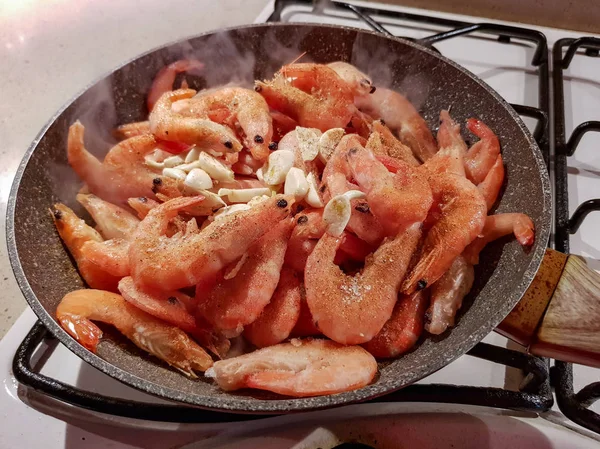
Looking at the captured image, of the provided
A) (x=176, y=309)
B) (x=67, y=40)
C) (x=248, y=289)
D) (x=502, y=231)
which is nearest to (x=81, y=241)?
(x=176, y=309)

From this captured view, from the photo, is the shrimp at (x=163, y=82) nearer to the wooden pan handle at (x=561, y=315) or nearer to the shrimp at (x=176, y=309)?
the shrimp at (x=176, y=309)

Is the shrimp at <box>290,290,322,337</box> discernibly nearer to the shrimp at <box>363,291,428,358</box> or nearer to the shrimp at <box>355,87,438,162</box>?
the shrimp at <box>363,291,428,358</box>

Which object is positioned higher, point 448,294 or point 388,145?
point 388,145

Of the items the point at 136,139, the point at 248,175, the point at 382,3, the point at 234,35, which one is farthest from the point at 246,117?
the point at 382,3

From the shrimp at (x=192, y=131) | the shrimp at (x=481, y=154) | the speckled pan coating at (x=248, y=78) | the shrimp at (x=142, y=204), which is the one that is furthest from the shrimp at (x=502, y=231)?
the shrimp at (x=142, y=204)

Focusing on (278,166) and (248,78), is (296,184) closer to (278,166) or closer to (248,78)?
(278,166)
